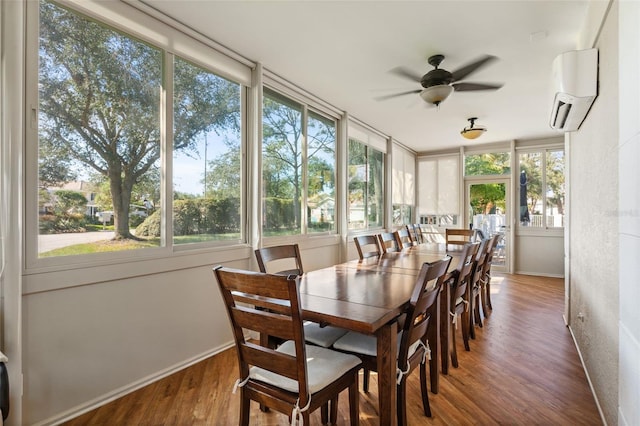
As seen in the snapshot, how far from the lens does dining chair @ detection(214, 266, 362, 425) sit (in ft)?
4.08

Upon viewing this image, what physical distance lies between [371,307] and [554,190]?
21.1ft

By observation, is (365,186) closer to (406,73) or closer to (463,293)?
(406,73)

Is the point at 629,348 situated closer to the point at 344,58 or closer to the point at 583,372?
the point at 583,372

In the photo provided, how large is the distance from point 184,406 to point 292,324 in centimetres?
134

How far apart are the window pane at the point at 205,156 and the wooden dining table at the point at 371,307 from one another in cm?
116

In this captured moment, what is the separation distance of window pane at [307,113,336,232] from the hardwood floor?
2.07m

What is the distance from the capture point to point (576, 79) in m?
2.05

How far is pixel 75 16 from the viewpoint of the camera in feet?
6.66

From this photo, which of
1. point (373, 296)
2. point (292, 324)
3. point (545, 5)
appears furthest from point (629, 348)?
point (545, 5)

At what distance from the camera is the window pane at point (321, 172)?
4230 millimetres

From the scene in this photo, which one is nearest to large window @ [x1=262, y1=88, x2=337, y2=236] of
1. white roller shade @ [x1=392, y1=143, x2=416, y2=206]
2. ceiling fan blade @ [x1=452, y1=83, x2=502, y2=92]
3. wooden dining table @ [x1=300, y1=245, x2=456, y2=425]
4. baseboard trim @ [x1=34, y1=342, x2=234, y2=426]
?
baseboard trim @ [x1=34, y1=342, x2=234, y2=426]

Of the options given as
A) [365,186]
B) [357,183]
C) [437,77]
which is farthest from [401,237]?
[437,77]

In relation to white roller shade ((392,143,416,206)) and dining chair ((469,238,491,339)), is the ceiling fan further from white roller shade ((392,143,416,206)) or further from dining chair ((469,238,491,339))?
white roller shade ((392,143,416,206))

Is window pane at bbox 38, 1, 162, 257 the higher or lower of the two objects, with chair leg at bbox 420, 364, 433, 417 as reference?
higher
